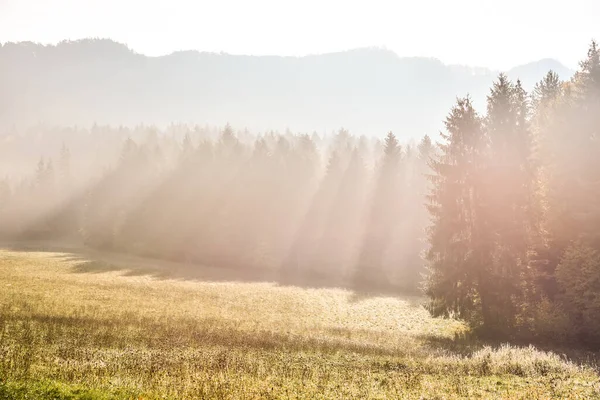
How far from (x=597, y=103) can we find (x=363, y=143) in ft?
274

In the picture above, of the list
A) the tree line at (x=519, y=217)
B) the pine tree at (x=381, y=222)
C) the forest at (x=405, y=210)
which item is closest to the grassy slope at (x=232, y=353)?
the tree line at (x=519, y=217)

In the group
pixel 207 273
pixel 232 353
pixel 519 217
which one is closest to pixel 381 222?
pixel 207 273

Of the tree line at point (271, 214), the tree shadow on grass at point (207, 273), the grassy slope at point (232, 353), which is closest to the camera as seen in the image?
the grassy slope at point (232, 353)

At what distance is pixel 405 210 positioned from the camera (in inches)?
2591

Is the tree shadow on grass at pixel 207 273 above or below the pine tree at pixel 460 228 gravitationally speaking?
below

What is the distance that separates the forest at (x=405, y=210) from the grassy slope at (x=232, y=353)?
6.10m

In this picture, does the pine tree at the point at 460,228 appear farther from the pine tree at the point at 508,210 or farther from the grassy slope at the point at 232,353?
the grassy slope at the point at 232,353

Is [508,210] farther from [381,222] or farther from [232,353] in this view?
[381,222]

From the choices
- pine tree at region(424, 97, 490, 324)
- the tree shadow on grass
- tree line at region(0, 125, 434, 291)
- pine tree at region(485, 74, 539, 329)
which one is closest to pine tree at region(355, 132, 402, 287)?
tree line at region(0, 125, 434, 291)

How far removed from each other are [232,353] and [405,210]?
5364 centimetres

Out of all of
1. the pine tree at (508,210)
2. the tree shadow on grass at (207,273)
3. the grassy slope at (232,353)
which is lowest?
the tree shadow on grass at (207,273)

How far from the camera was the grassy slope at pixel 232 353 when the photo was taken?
11.5m

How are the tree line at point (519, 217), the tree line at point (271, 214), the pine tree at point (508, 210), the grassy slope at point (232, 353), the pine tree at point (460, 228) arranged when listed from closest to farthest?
the grassy slope at point (232, 353) < the tree line at point (519, 217) < the pine tree at point (508, 210) < the pine tree at point (460, 228) < the tree line at point (271, 214)

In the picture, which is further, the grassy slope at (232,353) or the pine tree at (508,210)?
the pine tree at (508,210)
